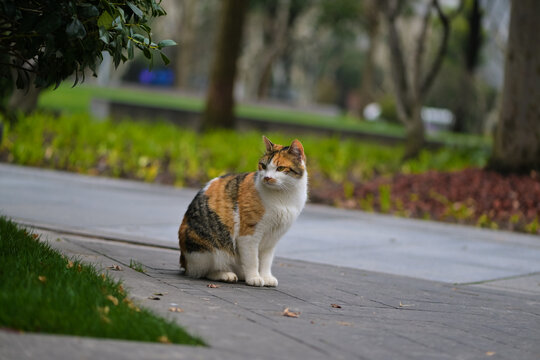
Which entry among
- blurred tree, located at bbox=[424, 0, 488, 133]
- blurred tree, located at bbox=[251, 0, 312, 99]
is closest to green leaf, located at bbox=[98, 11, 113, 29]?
blurred tree, located at bbox=[424, 0, 488, 133]

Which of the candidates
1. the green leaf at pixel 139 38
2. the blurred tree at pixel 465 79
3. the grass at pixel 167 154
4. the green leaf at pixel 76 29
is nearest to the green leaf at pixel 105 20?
the green leaf at pixel 76 29

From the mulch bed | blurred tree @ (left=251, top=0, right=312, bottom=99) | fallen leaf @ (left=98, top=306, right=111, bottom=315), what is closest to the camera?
fallen leaf @ (left=98, top=306, right=111, bottom=315)

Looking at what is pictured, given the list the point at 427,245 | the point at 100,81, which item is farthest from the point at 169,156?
the point at 100,81

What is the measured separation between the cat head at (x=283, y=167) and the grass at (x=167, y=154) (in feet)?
24.0

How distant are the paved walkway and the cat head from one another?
2.81 feet

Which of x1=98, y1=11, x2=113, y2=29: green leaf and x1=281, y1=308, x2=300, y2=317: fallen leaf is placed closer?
x1=98, y1=11, x2=113, y2=29: green leaf

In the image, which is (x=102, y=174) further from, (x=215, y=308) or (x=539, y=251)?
(x=215, y=308)

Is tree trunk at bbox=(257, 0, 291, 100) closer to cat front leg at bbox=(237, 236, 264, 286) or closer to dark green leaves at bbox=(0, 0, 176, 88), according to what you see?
cat front leg at bbox=(237, 236, 264, 286)

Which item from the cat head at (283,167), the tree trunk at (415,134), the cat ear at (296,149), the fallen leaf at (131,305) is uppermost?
the tree trunk at (415,134)

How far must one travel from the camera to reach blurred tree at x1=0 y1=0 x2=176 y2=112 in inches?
204

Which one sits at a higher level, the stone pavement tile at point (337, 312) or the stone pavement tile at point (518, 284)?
the stone pavement tile at point (518, 284)

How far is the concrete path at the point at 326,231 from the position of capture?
8.43m

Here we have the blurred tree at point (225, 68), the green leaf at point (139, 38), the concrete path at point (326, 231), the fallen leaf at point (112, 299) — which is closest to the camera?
the fallen leaf at point (112, 299)

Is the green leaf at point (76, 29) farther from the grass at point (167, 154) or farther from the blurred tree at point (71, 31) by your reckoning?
the grass at point (167, 154)
